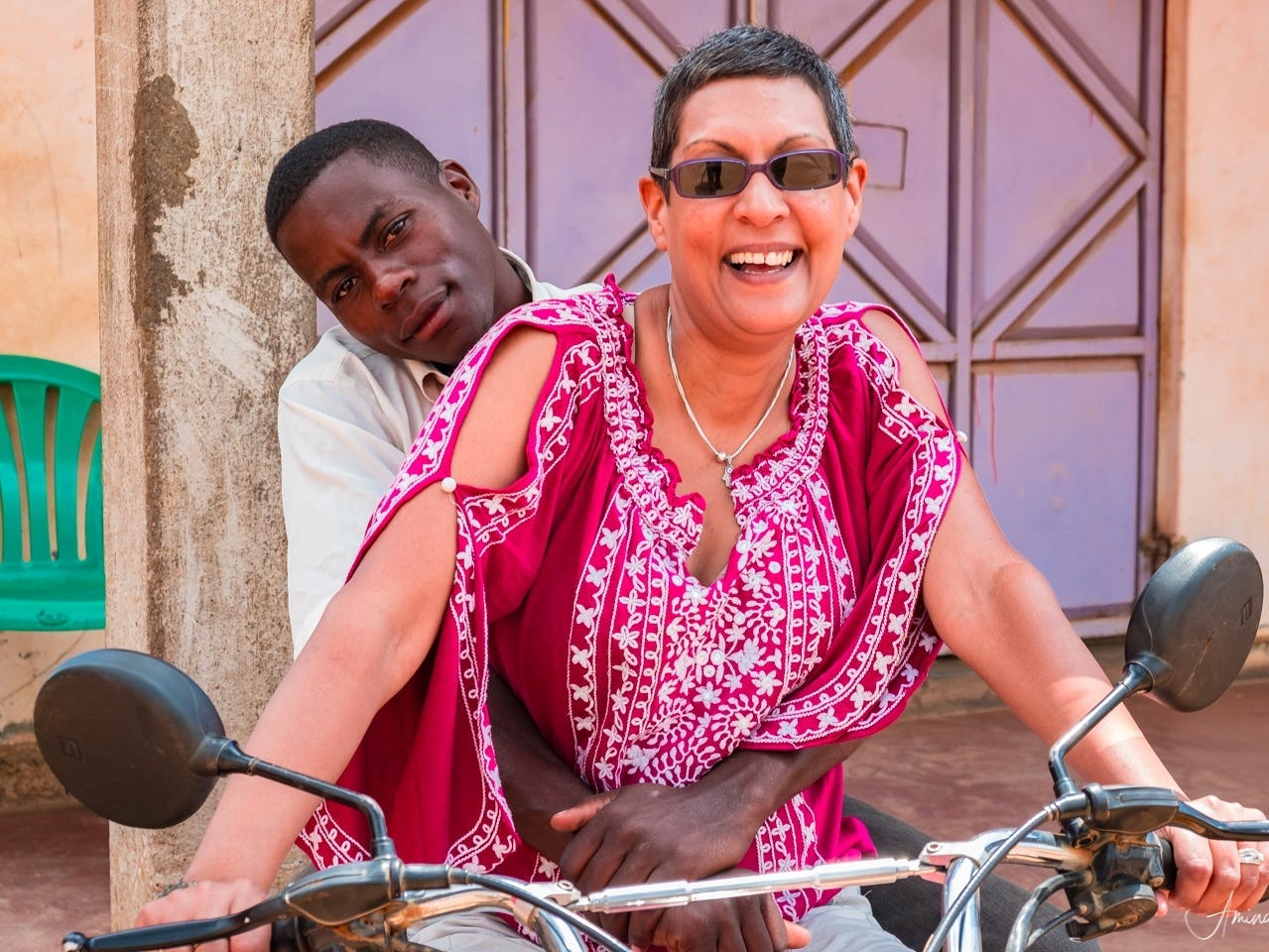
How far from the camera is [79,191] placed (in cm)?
451

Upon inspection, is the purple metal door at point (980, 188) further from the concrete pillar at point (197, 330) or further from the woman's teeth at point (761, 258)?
the woman's teeth at point (761, 258)

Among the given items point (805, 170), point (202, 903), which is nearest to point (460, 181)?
point (805, 170)

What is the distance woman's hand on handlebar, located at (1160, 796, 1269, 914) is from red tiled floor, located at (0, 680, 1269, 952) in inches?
86.3

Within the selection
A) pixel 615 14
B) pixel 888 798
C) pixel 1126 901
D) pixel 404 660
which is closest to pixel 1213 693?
pixel 1126 901

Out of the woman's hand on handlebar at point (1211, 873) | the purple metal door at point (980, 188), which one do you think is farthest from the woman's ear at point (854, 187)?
the purple metal door at point (980, 188)

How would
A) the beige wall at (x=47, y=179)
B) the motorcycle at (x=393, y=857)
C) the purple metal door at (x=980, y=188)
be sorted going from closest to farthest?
the motorcycle at (x=393, y=857) < the beige wall at (x=47, y=179) < the purple metal door at (x=980, y=188)

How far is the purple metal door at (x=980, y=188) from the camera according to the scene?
4594 millimetres

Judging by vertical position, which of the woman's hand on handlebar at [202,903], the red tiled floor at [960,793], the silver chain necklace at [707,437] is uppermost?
the silver chain necklace at [707,437]

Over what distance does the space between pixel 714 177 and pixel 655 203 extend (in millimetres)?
183

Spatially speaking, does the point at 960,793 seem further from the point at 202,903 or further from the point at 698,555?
the point at 202,903

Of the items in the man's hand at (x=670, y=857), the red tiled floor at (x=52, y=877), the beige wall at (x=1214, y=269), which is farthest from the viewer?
the beige wall at (x=1214, y=269)

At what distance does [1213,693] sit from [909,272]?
387 centimetres

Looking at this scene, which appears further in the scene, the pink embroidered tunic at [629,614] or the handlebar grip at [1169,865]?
the pink embroidered tunic at [629,614]

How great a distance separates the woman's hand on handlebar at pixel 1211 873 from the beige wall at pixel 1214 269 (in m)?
4.37
